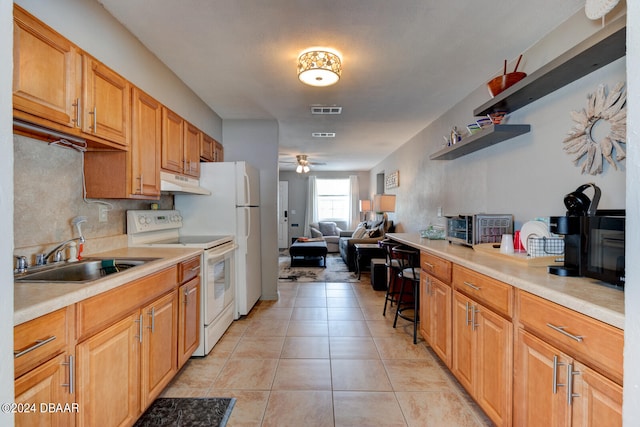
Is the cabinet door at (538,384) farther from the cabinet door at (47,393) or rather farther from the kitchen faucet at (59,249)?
the kitchen faucet at (59,249)

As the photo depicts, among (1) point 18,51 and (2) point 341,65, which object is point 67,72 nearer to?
(1) point 18,51

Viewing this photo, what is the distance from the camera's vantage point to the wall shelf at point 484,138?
2107mm

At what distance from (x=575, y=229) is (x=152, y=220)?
9.44 ft

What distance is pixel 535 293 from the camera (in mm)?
1242

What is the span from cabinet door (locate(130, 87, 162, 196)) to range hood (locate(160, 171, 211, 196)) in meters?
0.07

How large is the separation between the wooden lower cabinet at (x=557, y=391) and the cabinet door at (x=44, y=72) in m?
2.38

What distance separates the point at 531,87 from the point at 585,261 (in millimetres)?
1144

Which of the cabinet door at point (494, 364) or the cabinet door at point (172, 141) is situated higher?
the cabinet door at point (172, 141)

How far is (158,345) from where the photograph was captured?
5.83ft

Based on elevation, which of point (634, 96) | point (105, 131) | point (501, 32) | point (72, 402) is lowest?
point (72, 402)

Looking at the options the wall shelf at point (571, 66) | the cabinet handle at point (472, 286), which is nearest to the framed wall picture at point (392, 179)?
the wall shelf at point (571, 66)

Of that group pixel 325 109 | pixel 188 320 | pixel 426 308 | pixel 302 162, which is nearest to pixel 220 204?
pixel 188 320

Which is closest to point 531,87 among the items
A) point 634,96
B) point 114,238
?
point 634,96

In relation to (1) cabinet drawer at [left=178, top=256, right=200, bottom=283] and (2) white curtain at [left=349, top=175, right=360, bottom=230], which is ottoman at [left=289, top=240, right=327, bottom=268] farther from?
(1) cabinet drawer at [left=178, top=256, right=200, bottom=283]
